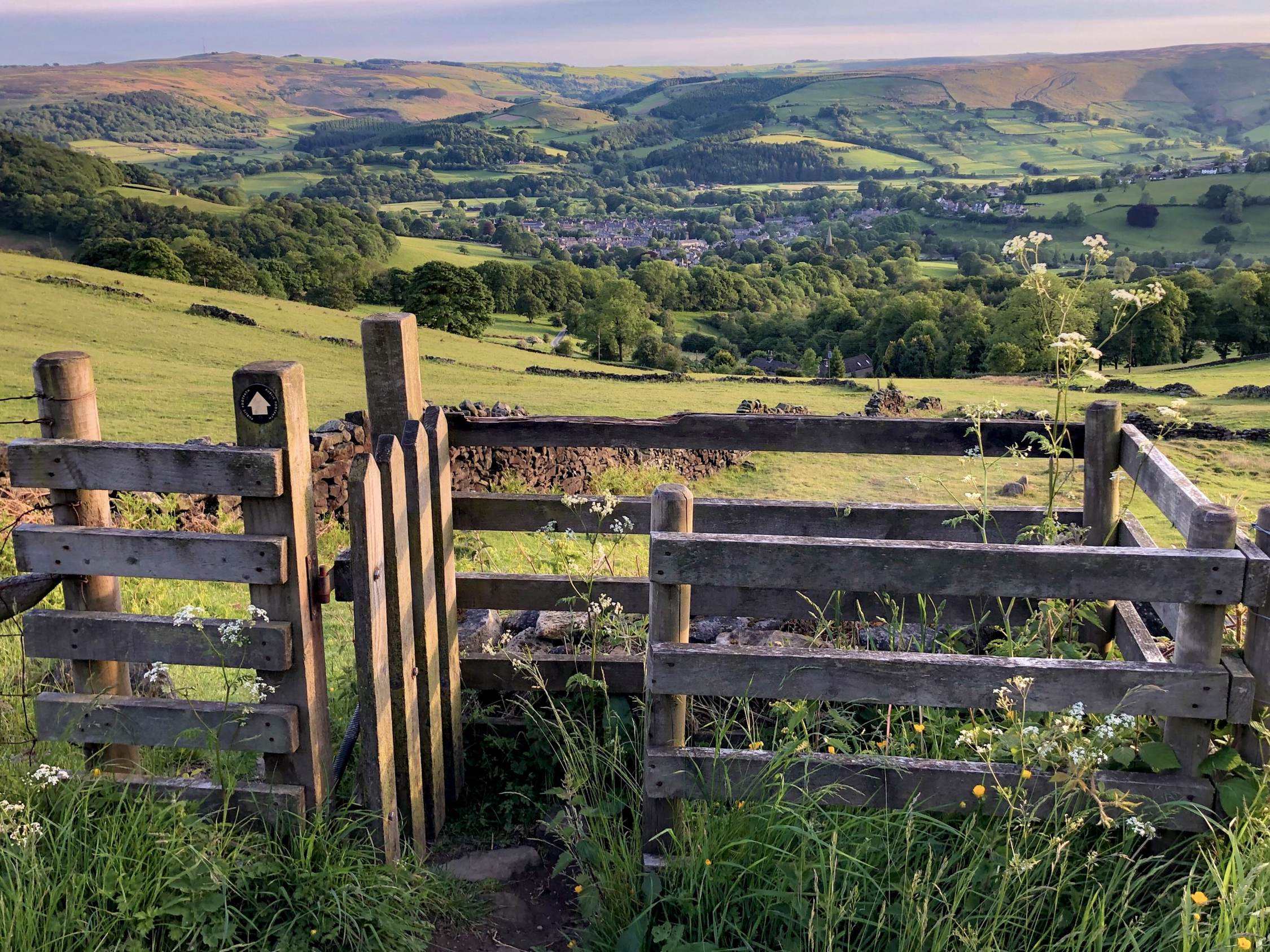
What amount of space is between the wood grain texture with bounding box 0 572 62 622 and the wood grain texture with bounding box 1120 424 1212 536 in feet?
13.7

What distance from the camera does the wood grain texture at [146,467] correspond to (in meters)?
3.44

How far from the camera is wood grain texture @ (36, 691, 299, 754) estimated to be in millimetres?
3650

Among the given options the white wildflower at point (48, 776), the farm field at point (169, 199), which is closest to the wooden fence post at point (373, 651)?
the white wildflower at point (48, 776)

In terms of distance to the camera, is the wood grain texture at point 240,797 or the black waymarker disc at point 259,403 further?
the wood grain texture at point 240,797

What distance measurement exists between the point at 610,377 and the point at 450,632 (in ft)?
88.1

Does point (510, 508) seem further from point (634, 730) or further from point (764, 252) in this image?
point (764, 252)

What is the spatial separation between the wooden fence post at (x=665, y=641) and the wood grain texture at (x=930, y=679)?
69 mm

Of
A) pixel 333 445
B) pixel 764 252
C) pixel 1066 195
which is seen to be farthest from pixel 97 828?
pixel 1066 195

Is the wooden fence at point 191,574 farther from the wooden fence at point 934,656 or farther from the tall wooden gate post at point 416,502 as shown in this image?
the tall wooden gate post at point 416,502

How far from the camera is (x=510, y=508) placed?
467cm

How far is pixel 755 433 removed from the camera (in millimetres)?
4668

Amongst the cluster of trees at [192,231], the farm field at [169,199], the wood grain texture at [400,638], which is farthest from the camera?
the farm field at [169,199]

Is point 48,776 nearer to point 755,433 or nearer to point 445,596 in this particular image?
point 445,596

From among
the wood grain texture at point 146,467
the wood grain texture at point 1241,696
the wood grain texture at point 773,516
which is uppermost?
the wood grain texture at point 146,467
